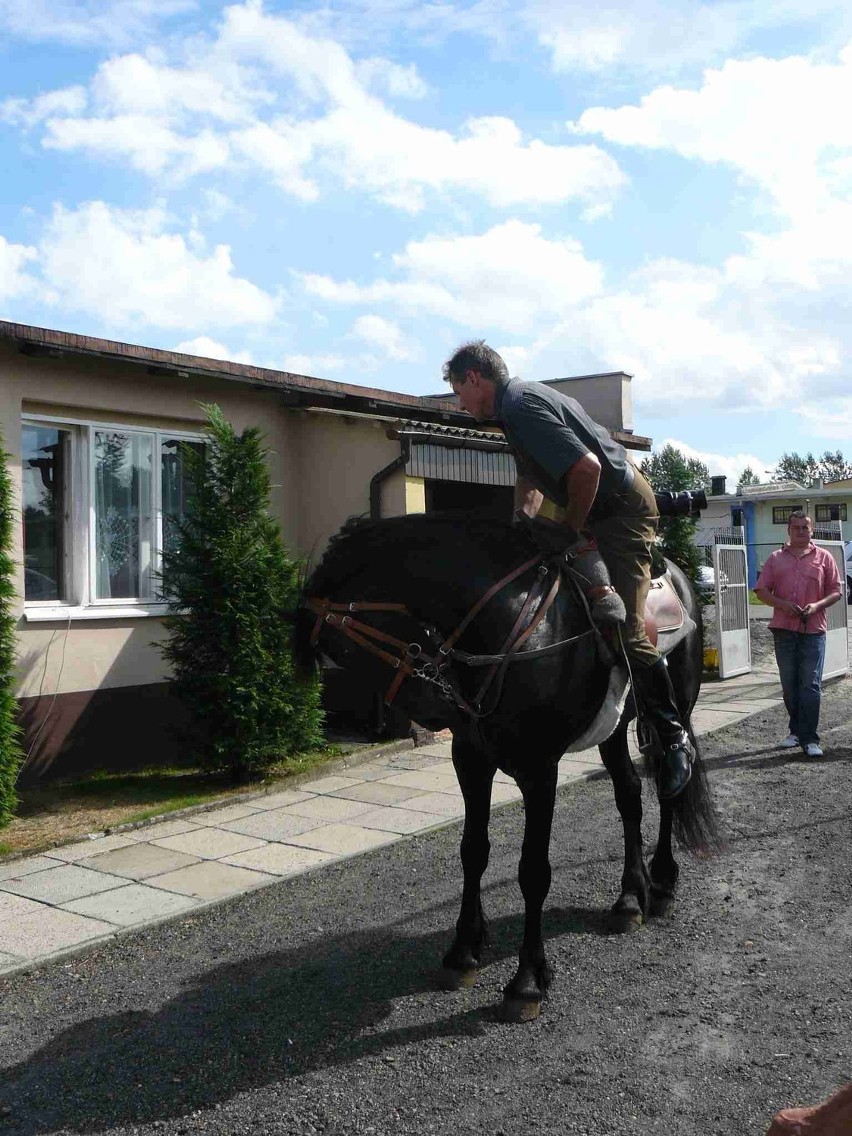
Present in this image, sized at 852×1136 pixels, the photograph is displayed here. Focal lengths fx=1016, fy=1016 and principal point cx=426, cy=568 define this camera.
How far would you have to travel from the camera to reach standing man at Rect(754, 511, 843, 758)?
922 centimetres

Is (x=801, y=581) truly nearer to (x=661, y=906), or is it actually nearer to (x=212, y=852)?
(x=661, y=906)

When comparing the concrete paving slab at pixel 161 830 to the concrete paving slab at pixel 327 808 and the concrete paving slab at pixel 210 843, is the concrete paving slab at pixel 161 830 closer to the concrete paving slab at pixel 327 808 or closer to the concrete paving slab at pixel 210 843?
the concrete paving slab at pixel 210 843

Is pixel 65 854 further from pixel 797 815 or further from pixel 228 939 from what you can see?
Answer: pixel 797 815

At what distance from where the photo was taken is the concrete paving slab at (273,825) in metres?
7.02

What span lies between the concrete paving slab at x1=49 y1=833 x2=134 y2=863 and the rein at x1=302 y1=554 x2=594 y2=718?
3519mm

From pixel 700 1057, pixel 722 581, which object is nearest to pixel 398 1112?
pixel 700 1057

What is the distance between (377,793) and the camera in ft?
26.8

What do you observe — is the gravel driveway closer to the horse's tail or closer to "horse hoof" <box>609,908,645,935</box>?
"horse hoof" <box>609,908,645,935</box>

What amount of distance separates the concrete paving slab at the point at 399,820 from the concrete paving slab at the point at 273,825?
37 cm

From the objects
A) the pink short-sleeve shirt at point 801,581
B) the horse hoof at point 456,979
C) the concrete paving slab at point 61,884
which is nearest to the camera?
the horse hoof at point 456,979

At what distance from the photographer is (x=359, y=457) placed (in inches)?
417

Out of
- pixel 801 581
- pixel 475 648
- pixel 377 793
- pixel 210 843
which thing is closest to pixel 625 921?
pixel 475 648

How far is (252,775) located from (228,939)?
11.5 ft

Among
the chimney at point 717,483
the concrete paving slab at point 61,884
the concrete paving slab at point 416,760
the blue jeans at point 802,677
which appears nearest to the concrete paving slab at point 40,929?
the concrete paving slab at point 61,884
